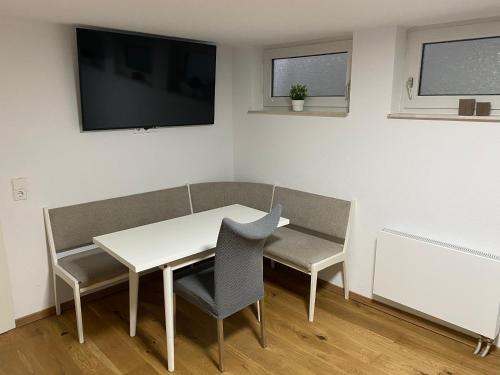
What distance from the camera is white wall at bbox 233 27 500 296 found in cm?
231

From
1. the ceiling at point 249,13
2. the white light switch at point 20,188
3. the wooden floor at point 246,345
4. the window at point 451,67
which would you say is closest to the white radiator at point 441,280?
the wooden floor at point 246,345

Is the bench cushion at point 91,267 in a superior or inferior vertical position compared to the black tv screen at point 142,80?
inferior

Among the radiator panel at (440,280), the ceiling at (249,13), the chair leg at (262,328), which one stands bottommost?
the chair leg at (262,328)

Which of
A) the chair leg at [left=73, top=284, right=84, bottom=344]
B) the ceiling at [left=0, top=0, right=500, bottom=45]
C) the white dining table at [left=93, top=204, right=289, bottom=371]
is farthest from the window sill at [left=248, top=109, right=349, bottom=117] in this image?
the chair leg at [left=73, top=284, right=84, bottom=344]

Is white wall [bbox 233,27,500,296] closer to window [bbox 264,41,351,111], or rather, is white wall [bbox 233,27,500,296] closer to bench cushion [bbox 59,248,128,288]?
window [bbox 264,41,351,111]

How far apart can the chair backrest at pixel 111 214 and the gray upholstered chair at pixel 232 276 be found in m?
0.84

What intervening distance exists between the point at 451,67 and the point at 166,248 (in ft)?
6.96

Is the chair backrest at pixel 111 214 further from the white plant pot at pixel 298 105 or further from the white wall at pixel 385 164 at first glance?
the white plant pot at pixel 298 105

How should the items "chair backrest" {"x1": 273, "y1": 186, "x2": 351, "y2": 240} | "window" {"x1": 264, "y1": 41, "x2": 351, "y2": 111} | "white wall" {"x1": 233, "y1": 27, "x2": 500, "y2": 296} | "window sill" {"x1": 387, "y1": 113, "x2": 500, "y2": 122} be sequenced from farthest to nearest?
1. "window" {"x1": 264, "y1": 41, "x2": 351, "y2": 111}
2. "chair backrest" {"x1": 273, "y1": 186, "x2": 351, "y2": 240}
3. "white wall" {"x1": 233, "y1": 27, "x2": 500, "y2": 296}
4. "window sill" {"x1": 387, "y1": 113, "x2": 500, "y2": 122}

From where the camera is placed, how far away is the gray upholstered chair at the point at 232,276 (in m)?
1.97

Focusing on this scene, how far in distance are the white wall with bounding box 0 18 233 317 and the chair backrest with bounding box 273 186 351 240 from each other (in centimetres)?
117

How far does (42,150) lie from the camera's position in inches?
101

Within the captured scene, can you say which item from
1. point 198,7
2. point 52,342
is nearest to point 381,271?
point 198,7

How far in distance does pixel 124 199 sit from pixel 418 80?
2.27 m
